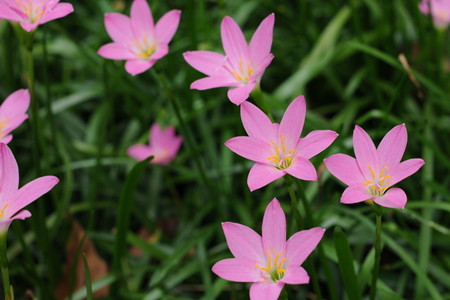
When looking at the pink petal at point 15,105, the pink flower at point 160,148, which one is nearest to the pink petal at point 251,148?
the pink petal at point 15,105

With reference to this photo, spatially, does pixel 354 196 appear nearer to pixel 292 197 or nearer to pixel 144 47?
pixel 292 197

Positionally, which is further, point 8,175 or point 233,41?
point 233,41

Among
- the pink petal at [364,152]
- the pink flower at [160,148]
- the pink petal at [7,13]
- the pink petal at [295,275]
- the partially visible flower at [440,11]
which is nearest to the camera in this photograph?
the pink petal at [295,275]

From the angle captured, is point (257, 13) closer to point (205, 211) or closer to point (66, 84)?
point (66, 84)

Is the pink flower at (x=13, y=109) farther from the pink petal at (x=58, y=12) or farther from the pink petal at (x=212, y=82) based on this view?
the pink petal at (x=212, y=82)

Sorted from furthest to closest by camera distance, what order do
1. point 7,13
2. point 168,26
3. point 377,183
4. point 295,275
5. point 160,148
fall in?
point 160,148 < point 168,26 < point 7,13 < point 377,183 < point 295,275

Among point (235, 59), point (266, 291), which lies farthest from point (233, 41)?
point (266, 291)

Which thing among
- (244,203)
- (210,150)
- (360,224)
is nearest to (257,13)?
(210,150)
